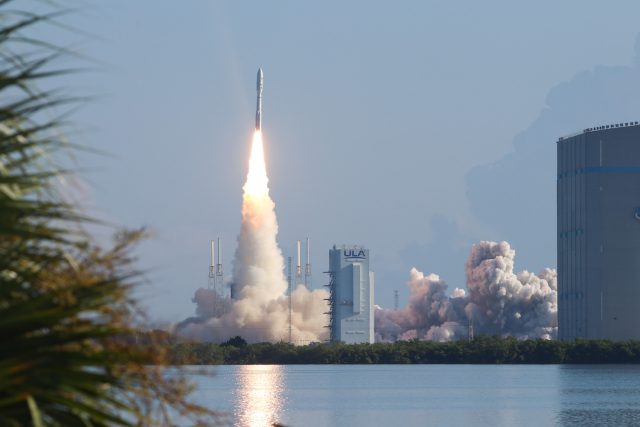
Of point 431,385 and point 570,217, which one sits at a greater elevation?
point 570,217

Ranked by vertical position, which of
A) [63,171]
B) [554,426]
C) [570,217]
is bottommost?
[554,426]

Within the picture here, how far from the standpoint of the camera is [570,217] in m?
149

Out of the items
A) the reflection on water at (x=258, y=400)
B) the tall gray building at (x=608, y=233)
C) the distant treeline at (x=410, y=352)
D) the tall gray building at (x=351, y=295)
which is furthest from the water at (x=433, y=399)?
the tall gray building at (x=351, y=295)

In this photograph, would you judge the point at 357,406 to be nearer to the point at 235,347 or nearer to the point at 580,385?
the point at 580,385

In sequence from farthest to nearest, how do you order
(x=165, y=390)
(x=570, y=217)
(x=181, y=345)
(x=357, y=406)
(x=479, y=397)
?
1. (x=570, y=217)
2. (x=479, y=397)
3. (x=357, y=406)
4. (x=181, y=345)
5. (x=165, y=390)

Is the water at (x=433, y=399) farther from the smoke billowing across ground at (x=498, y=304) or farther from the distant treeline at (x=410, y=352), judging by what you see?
the smoke billowing across ground at (x=498, y=304)

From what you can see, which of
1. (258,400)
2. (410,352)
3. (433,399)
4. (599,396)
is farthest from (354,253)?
(258,400)

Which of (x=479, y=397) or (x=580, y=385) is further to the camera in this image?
(x=580, y=385)

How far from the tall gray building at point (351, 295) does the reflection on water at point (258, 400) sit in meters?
34.2

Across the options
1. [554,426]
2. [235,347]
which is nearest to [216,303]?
[235,347]

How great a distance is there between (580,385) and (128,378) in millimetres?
109741

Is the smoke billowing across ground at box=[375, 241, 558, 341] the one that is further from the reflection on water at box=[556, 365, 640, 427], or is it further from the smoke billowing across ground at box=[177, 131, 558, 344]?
the reflection on water at box=[556, 365, 640, 427]

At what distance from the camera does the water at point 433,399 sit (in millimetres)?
73688

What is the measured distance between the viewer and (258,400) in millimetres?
90375
